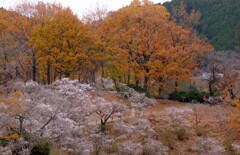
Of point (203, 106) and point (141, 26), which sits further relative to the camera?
point (141, 26)

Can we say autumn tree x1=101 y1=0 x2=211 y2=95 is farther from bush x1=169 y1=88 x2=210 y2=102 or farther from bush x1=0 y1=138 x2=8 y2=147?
bush x1=0 y1=138 x2=8 y2=147

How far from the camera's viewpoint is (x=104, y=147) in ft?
52.2

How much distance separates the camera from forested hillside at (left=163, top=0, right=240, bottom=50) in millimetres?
49219

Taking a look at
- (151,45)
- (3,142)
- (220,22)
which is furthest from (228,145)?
(220,22)

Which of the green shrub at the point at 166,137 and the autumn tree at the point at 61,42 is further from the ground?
the autumn tree at the point at 61,42

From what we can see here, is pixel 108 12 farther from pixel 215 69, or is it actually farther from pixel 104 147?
pixel 104 147

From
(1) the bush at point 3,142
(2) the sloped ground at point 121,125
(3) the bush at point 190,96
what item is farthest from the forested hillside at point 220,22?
(1) the bush at point 3,142

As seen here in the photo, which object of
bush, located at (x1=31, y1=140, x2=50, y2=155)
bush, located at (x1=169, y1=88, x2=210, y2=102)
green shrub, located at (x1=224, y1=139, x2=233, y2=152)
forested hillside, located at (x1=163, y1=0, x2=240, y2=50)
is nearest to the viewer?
bush, located at (x1=31, y1=140, x2=50, y2=155)

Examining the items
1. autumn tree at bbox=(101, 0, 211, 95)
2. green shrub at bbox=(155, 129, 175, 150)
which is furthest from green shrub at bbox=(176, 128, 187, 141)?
autumn tree at bbox=(101, 0, 211, 95)

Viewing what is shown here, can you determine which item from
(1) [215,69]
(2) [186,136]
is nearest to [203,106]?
(1) [215,69]

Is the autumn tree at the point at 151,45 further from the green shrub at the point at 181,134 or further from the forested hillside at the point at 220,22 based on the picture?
the forested hillside at the point at 220,22

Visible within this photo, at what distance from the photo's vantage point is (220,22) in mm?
53188

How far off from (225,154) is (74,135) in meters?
8.58

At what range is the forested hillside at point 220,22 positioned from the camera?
49.2 meters
